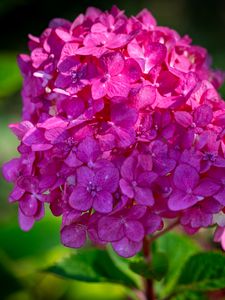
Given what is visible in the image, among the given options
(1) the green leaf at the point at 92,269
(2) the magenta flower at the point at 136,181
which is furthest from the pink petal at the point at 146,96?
(1) the green leaf at the point at 92,269

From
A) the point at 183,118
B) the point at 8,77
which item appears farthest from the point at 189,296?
the point at 8,77

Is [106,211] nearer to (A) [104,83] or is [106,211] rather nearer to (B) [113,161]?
(B) [113,161]

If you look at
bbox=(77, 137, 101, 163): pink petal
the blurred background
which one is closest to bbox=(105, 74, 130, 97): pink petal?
bbox=(77, 137, 101, 163): pink petal

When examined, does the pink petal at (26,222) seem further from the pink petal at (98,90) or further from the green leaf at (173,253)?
the green leaf at (173,253)

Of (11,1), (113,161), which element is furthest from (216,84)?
(11,1)

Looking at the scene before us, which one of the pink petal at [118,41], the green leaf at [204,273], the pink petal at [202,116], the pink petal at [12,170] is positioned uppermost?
the pink petal at [118,41]

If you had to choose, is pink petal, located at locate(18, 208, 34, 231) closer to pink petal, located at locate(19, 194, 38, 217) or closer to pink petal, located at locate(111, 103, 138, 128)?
pink petal, located at locate(19, 194, 38, 217)
